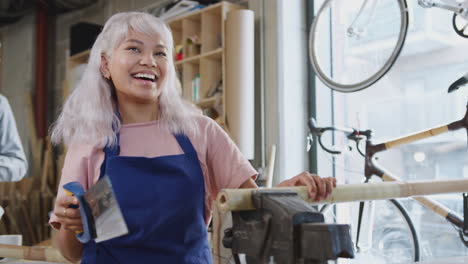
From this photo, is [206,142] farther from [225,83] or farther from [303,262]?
[225,83]

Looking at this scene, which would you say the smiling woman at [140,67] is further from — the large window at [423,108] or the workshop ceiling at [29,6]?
the workshop ceiling at [29,6]

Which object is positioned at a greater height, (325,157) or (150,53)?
(150,53)

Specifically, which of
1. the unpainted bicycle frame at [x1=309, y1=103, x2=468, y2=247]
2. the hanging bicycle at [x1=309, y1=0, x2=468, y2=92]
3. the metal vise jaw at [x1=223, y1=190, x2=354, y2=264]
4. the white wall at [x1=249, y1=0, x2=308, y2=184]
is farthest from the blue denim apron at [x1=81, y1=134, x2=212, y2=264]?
the white wall at [x1=249, y1=0, x2=308, y2=184]

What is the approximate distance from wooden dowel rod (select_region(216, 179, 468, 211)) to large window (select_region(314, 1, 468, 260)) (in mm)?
1939

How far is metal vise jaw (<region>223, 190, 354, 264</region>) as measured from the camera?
2.33 feet

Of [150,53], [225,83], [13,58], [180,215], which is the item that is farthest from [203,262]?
[13,58]

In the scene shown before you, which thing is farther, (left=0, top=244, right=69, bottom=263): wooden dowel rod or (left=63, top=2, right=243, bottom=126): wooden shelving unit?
(left=63, top=2, right=243, bottom=126): wooden shelving unit

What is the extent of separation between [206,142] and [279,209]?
0.64 m

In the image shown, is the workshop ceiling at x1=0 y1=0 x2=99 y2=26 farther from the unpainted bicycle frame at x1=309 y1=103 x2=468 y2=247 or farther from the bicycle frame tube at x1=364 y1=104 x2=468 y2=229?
the bicycle frame tube at x1=364 y1=104 x2=468 y2=229

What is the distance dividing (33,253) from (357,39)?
2.41 m

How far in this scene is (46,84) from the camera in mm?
6363

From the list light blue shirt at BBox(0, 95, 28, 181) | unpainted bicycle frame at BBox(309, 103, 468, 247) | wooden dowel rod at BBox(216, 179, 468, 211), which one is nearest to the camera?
wooden dowel rod at BBox(216, 179, 468, 211)

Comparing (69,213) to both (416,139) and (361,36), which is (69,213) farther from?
(361,36)

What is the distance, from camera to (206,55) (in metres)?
3.98
